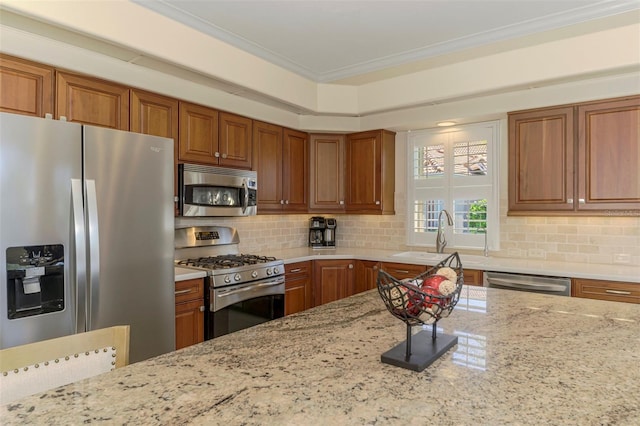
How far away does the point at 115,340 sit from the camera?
3.87 feet

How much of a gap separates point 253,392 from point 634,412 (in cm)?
79

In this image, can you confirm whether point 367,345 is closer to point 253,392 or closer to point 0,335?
point 253,392

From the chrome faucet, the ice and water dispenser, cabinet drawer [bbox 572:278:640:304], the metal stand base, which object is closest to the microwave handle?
the ice and water dispenser

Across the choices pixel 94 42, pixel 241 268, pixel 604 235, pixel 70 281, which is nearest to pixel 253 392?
pixel 70 281

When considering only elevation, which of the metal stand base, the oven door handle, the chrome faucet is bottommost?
the oven door handle

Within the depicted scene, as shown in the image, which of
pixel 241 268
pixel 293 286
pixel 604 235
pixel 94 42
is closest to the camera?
pixel 94 42

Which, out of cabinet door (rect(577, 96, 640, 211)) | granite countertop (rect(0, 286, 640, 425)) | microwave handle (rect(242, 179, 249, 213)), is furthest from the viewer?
microwave handle (rect(242, 179, 249, 213))

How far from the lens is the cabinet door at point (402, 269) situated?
11.2 ft

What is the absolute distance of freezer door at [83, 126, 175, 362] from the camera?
200 cm

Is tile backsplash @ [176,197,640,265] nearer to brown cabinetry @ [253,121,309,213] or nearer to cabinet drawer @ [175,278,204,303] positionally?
brown cabinetry @ [253,121,309,213]

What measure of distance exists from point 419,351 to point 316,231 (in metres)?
3.45

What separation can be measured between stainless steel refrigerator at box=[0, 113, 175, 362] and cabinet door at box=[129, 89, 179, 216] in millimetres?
495

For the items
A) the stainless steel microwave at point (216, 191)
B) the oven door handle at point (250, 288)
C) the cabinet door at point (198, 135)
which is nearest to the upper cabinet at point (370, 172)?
the stainless steel microwave at point (216, 191)

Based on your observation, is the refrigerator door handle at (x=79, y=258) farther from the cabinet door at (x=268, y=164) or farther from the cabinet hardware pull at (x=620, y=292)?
the cabinet hardware pull at (x=620, y=292)
